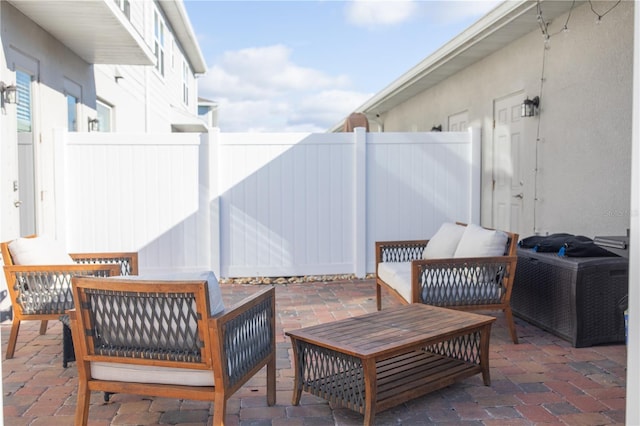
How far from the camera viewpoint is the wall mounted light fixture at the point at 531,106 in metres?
6.33

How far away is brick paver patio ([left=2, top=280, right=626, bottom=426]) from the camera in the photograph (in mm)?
2883

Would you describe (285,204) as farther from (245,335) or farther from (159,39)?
(159,39)

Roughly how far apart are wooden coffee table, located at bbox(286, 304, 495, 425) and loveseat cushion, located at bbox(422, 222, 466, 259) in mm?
1311

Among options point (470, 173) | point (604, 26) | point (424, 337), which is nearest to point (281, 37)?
point (470, 173)

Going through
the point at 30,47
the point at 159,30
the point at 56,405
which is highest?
the point at 159,30

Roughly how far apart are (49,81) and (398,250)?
4.16 metres

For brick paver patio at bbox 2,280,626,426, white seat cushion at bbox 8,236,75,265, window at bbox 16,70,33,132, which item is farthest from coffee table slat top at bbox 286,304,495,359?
window at bbox 16,70,33,132

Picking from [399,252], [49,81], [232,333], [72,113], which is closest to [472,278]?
[399,252]

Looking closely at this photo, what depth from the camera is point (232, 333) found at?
103 inches

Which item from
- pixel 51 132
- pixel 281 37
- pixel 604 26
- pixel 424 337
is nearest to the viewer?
pixel 424 337

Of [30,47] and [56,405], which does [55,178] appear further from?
[56,405]

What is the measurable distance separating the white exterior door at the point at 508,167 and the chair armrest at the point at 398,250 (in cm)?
196

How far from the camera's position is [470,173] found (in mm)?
7000

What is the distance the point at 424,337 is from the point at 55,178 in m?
4.96
